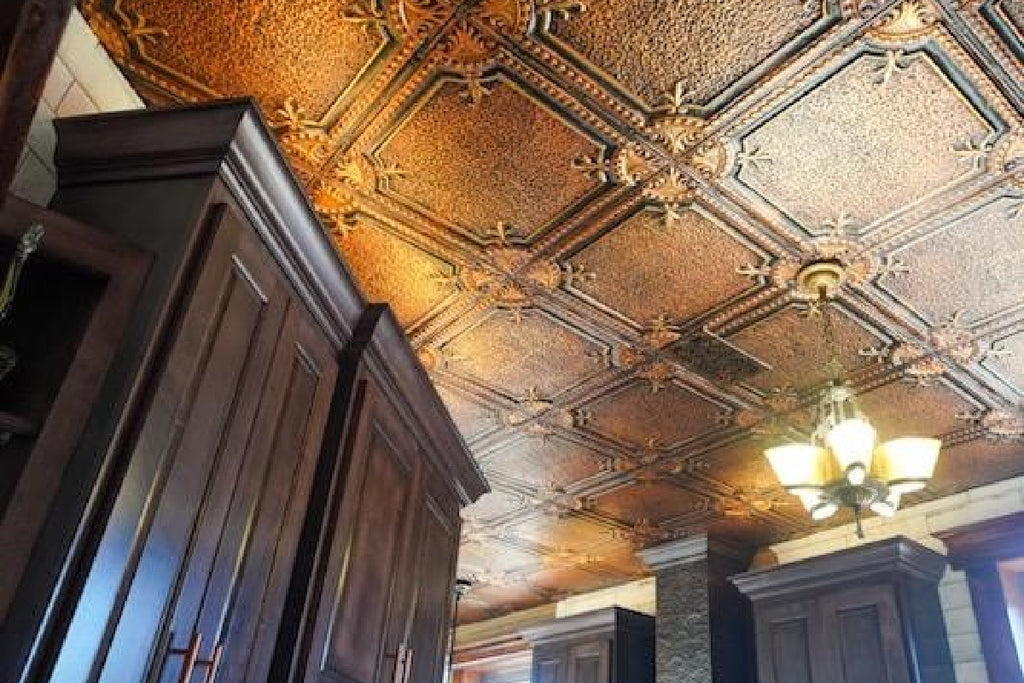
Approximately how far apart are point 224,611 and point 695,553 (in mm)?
4212

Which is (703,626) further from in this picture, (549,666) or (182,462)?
(182,462)

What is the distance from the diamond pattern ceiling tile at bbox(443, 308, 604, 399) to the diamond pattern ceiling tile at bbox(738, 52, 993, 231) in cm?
109

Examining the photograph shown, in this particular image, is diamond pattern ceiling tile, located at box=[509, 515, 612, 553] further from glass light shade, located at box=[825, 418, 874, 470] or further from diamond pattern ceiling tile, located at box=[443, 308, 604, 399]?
glass light shade, located at box=[825, 418, 874, 470]

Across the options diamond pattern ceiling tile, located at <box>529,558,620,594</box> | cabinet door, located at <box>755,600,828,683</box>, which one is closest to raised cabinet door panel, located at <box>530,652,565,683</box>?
diamond pattern ceiling tile, located at <box>529,558,620,594</box>

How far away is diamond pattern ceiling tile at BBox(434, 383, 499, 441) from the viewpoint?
13.1 feet

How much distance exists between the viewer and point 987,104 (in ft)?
7.77

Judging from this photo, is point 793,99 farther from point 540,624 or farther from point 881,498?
point 540,624

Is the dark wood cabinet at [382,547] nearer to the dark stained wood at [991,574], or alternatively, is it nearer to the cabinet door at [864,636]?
the cabinet door at [864,636]

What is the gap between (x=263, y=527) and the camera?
1.88 meters

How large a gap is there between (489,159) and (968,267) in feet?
5.78

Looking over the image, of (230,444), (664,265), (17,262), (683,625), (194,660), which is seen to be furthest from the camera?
(683,625)

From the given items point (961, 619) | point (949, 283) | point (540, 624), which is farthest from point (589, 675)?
point (949, 283)

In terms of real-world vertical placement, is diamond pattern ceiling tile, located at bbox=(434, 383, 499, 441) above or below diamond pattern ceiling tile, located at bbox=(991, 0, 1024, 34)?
below

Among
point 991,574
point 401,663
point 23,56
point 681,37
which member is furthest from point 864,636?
point 23,56
